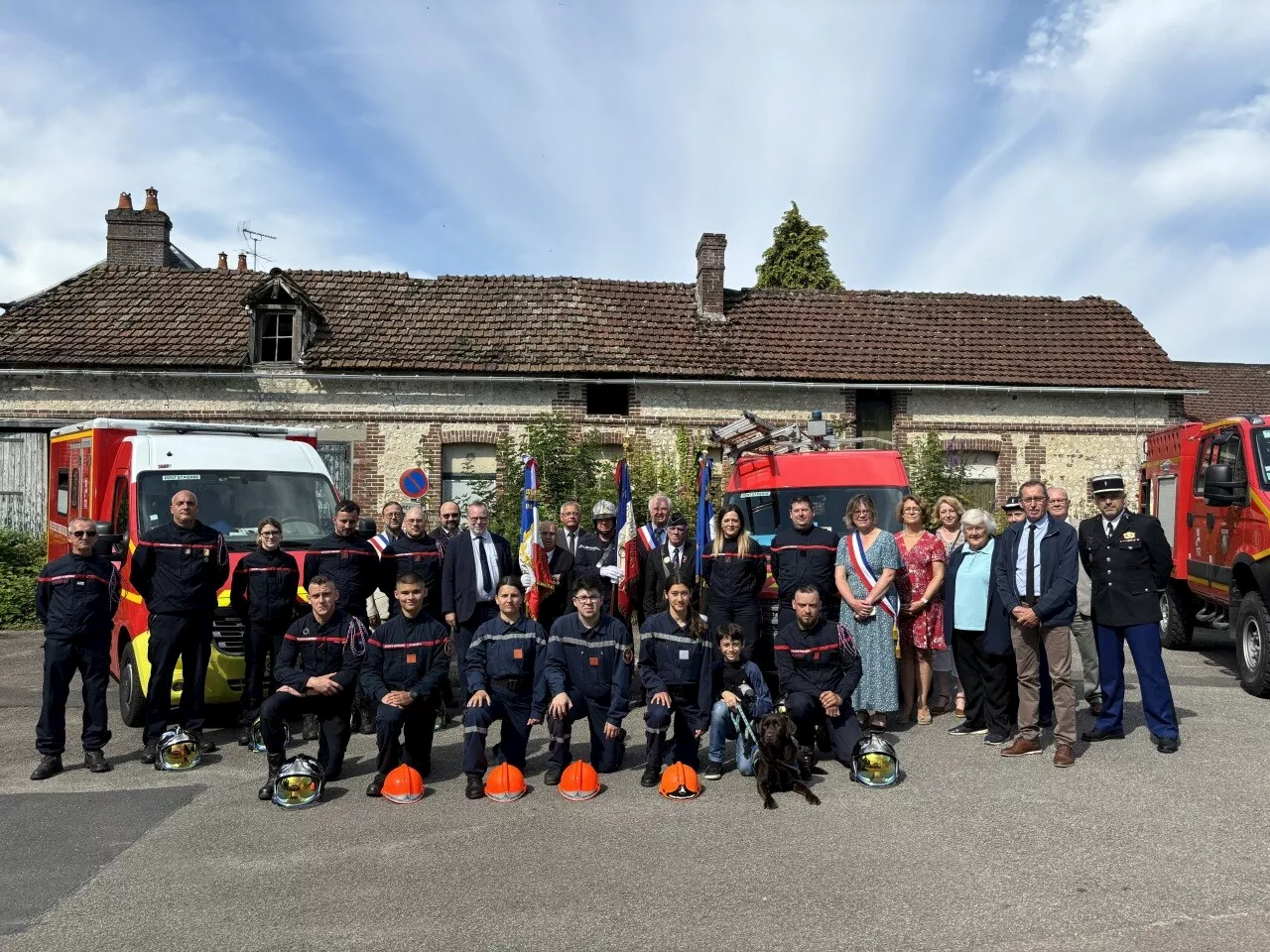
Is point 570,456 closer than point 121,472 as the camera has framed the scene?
No

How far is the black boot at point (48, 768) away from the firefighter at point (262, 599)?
124 centimetres

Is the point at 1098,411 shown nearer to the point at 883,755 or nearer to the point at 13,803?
the point at 883,755

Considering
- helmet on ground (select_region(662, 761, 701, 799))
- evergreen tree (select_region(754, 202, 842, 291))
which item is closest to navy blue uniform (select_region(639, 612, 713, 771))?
helmet on ground (select_region(662, 761, 701, 799))

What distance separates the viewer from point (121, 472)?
30.2ft

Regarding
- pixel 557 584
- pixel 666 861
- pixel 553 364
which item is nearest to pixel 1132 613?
pixel 666 861

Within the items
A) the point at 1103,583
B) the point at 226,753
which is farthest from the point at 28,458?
the point at 1103,583

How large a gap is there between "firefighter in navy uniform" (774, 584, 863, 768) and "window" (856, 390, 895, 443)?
13513 millimetres

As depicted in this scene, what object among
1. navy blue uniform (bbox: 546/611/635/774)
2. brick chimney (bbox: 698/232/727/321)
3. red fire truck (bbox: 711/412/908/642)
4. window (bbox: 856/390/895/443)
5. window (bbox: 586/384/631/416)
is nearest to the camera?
navy blue uniform (bbox: 546/611/635/774)

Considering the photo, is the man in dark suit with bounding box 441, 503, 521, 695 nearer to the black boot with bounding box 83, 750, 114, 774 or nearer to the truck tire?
the black boot with bounding box 83, 750, 114, 774

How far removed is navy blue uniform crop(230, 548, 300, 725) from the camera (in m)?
7.50

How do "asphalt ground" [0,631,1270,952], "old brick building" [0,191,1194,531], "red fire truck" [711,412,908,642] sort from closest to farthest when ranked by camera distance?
"asphalt ground" [0,631,1270,952] < "red fire truck" [711,412,908,642] < "old brick building" [0,191,1194,531]

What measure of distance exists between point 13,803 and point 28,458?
13.9m

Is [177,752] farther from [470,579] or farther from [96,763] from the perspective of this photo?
[470,579]

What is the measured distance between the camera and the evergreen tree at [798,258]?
3325cm
